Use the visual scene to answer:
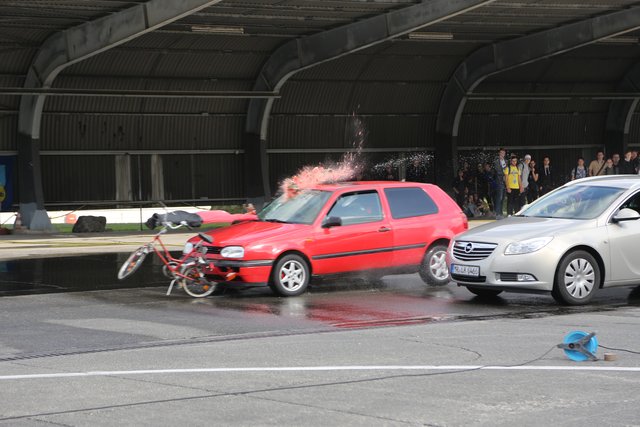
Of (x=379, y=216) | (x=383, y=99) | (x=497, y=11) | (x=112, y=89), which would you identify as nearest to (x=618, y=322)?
(x=379, y=216)

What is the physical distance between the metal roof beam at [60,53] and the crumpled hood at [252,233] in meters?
10.5

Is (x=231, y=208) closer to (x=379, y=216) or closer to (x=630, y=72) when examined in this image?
(x=630, y=72)

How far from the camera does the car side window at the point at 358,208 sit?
52.3 feet

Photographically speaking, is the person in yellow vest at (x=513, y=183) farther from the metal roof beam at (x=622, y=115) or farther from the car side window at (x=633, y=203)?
the car side window at (x=633, y=203)

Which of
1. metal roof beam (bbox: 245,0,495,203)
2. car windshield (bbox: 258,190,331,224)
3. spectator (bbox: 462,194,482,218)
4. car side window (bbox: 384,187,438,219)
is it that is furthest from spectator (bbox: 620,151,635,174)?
car windshield (bbox: 258,190,331,224)

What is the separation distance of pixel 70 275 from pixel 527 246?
790 cm

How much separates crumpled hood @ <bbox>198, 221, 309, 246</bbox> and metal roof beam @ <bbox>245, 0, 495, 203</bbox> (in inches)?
550

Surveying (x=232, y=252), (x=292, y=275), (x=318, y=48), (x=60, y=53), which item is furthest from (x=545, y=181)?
(x=232, y=252)

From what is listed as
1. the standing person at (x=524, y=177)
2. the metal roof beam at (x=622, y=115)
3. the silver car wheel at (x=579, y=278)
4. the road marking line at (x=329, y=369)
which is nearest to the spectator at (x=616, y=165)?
the standing person at (x=524, y=177)

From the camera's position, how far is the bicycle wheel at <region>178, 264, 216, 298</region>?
15.2 meters

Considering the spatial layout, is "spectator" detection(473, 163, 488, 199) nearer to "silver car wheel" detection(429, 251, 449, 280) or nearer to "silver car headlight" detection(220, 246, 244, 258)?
"silver car wheel" detection(429, 251, 449, 280)

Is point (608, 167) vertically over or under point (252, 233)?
over

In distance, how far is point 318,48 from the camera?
108 feet

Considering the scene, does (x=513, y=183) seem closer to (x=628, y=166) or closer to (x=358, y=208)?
(x=628, y=166)
